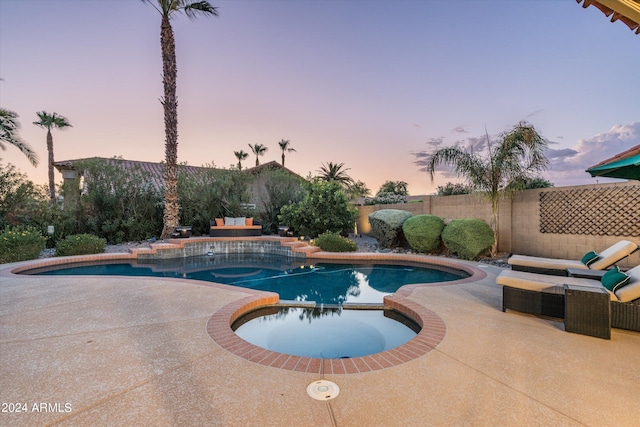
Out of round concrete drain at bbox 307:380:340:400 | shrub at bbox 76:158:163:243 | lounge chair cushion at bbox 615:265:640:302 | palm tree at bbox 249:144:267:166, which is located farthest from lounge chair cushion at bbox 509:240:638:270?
palm tree at bbox 249:144:267:166

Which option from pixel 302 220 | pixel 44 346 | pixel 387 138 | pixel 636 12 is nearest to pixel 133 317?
pixel 44 346

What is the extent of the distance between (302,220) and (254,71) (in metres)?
7.37

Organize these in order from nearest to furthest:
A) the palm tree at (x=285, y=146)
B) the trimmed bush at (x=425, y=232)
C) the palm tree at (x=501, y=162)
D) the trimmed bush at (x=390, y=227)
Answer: the palm tree at (x=501, y=162), the trimmed bush at (x=425, y=232), the trimmed bush at (x=390, y=227), the palm tree at (x=285, y=146)

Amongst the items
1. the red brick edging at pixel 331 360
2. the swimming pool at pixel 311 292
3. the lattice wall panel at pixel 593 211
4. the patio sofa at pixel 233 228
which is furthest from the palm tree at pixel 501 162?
the patio sofa at pixel 233 228

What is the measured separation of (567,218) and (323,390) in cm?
959

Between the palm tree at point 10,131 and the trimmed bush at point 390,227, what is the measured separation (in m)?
15.7

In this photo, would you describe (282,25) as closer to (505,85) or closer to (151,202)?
(505,85)

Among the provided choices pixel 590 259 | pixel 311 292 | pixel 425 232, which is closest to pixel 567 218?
Answer: pixel 590 259

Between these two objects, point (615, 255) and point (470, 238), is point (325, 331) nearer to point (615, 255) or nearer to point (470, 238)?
point (615, 255)

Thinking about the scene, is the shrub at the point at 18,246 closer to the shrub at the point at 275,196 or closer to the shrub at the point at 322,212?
the shrub at the point at 322,212

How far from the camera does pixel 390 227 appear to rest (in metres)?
11.8

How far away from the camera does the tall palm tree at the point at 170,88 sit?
40.7 feet

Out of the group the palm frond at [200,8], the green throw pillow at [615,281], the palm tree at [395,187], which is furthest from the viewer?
the palm tree at [395,187]

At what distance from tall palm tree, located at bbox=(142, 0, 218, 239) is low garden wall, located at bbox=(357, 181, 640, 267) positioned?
13.1 metres
